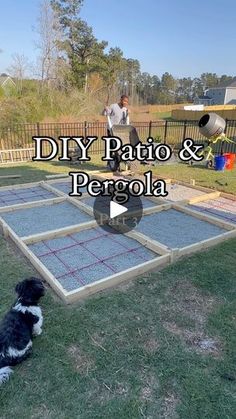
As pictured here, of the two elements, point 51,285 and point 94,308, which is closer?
point 94,308

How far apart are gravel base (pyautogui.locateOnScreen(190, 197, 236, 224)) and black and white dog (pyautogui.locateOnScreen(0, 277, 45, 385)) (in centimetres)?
310

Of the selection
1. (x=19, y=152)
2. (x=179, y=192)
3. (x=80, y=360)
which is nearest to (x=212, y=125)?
(x=179, y=192)

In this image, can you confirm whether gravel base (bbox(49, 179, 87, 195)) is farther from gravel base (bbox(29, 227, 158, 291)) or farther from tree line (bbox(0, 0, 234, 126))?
tree line (bbox(0, 0, 234, 126))

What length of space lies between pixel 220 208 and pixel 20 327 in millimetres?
3693

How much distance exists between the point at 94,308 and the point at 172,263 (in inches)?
40.2

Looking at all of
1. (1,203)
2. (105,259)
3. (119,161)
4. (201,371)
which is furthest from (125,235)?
(119,161)

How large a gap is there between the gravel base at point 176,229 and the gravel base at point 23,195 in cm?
194

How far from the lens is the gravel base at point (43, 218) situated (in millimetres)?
3740

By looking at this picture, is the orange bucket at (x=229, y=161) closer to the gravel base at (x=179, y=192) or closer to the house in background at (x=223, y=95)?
the gravel base at (x=179, y=192)

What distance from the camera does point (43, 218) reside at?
13.3ft

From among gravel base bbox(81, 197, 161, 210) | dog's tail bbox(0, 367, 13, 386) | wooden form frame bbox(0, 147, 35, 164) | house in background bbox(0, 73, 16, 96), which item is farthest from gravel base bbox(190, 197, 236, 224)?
house in background bbox(0, 73, 16, 96)

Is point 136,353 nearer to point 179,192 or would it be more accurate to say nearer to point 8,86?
point 179,192

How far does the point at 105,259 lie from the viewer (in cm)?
298

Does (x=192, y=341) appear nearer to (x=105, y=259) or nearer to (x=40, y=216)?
(x=105, y=259)
